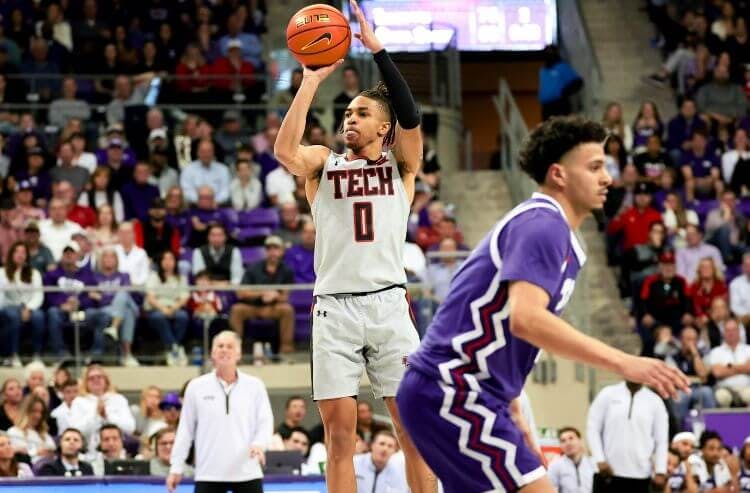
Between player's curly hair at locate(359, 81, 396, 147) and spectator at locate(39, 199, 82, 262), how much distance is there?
29.1 feet

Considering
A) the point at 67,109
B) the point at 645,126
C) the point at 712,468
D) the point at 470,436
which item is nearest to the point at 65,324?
the point at 67,109

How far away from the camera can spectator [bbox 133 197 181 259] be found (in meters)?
16.3

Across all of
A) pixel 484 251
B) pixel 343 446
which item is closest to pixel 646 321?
pixel 343 446

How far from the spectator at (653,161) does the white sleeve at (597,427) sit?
595cm

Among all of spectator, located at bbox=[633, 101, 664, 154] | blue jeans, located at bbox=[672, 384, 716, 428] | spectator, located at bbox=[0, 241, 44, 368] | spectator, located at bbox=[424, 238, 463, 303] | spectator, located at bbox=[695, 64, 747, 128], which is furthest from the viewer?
spectator, located at bbox=[695, 64, 747, 128]

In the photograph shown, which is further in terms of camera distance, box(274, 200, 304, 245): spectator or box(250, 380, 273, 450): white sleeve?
box(274, 200, 304, 245): spectator

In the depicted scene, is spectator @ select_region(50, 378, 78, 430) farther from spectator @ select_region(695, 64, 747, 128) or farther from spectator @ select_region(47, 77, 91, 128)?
spectator @ select_region(695, 64, 747, 128)

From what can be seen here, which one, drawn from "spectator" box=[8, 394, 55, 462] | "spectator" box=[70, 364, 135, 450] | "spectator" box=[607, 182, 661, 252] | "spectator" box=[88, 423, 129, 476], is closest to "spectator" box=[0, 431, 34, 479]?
"spectator" box=[8, 394, 55, 462]

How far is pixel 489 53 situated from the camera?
84.2 feet

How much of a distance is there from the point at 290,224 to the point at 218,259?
1274 millimetres

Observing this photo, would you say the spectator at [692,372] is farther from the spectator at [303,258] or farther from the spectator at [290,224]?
the spectator at [290,224]

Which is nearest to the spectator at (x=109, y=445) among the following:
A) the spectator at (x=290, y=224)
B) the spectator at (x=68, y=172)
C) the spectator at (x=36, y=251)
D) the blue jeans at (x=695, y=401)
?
the spectator at (x=36, y=251)

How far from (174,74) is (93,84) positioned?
3.65 feet

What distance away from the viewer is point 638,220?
17.7 meters
